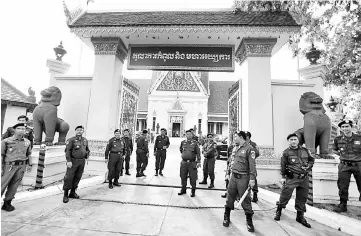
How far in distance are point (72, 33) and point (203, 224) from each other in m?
7.54

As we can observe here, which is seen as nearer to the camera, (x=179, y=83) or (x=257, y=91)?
(x=257, y=91)

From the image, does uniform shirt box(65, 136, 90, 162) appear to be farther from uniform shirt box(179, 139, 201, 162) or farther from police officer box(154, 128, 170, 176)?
police officer box(154, 128, 170, 176)

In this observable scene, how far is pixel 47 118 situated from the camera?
593cm

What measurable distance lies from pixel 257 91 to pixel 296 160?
3.19 m

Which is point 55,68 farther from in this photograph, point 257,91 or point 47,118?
point 257,91

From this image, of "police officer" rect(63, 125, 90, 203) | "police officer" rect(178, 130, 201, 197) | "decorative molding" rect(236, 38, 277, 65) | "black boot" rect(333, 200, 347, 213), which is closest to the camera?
"black boot" rect(333, 200, 347, 213)

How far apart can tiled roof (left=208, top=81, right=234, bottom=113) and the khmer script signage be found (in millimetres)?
20312

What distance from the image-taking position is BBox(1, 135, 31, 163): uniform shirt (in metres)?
3.73

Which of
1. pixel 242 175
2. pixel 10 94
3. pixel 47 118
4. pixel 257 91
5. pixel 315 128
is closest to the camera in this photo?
pixel 242 175

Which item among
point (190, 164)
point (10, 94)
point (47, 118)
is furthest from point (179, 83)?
point (190, 164)

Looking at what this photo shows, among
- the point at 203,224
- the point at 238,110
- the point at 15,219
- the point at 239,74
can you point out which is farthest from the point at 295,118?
the point at 15,219

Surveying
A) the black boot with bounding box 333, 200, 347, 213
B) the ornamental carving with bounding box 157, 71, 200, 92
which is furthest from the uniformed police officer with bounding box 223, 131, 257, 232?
the ornamental carving with bounding box 157, 71, 200, 92

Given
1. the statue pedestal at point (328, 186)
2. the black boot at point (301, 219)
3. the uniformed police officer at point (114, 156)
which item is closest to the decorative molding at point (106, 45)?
the uniformed police officer at point (114, 156)

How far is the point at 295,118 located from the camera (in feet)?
21.2
